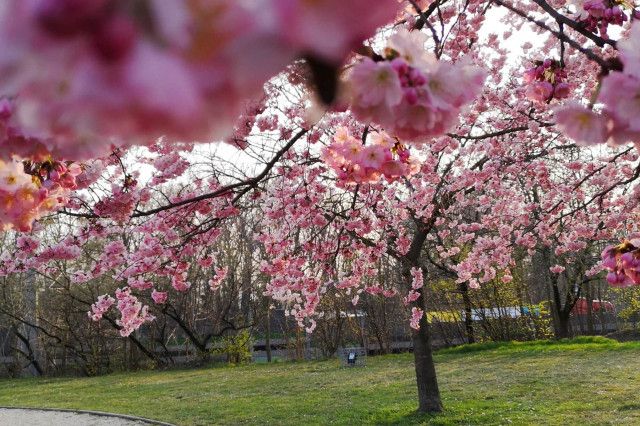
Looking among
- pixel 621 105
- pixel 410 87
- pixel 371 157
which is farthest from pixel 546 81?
pixel 410 87

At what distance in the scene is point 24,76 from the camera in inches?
18.8

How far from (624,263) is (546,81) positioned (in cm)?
82

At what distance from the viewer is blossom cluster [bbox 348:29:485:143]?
0.93 metres

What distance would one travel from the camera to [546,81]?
95.7 inches

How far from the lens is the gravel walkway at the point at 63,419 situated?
815 cm

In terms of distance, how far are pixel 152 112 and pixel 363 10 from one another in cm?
18

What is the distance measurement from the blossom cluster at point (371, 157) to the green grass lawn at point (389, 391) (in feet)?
19.0

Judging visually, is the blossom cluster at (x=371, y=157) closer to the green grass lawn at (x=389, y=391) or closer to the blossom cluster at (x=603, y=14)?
the blossom cluster at (x=603, y=14)

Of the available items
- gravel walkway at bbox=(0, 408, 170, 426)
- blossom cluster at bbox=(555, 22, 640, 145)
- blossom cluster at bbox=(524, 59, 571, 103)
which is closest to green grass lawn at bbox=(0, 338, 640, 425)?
gravel walkway at bbox=(0, 408, 170, 426)

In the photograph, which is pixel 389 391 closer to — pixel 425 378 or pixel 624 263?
pixel 425 378

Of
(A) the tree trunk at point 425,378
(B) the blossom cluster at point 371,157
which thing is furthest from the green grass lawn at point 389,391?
(B) the blossom cluster at point 371,157

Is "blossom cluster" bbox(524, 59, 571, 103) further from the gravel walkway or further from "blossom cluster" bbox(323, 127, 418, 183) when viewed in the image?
the gravel walkway

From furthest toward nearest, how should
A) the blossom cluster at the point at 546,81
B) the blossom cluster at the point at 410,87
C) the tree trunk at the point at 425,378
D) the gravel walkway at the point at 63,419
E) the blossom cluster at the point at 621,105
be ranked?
the gravel walkway at the point at 63,419 → the tree trunk at the point at 425,378 → the blossom cluster at the point at 546,81 → the blossom cluster at the point at 621,105 → the blossom cluster at the point at 410,87

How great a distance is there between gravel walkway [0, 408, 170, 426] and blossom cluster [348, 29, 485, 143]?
7649 mm
